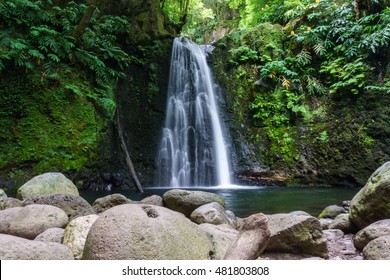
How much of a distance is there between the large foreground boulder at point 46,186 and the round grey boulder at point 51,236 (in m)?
2.68

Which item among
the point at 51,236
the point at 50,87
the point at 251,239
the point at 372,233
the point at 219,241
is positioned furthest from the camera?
the point at 50,87

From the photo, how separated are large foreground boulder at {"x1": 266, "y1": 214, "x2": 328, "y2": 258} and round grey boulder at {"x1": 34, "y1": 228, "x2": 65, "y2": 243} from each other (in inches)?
80.8

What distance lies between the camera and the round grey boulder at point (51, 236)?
2981 millimetres

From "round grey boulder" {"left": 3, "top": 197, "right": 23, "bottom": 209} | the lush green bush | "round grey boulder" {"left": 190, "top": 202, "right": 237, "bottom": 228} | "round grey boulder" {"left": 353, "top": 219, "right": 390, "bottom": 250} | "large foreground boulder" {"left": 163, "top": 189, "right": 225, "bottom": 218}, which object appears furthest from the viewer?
the lush green bush

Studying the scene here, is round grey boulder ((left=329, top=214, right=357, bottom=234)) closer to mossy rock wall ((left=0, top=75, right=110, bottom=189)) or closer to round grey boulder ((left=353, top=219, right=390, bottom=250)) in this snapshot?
round grey boulder ((left=353, top=219, right=390, bottom=250))

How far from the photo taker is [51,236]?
3041 millimetres

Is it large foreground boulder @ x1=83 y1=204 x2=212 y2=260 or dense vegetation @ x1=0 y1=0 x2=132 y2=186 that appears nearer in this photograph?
large foreground boulder @ x1=83 y1=204 x2=212 y2=260

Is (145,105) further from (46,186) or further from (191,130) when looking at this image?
(46,186)

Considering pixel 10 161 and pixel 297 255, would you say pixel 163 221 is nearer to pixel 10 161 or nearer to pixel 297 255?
pixel 297 255

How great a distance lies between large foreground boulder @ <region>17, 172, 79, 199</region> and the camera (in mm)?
5520

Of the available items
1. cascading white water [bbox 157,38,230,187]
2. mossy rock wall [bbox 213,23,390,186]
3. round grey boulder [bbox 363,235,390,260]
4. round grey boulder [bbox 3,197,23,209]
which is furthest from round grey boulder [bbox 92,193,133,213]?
mossy rock wall [bbox 213,23,390,186]

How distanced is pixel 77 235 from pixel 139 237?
1.05 metres

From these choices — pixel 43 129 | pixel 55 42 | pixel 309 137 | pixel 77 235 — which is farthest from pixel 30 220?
pixel 309 137

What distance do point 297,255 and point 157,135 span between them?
9.09 m
